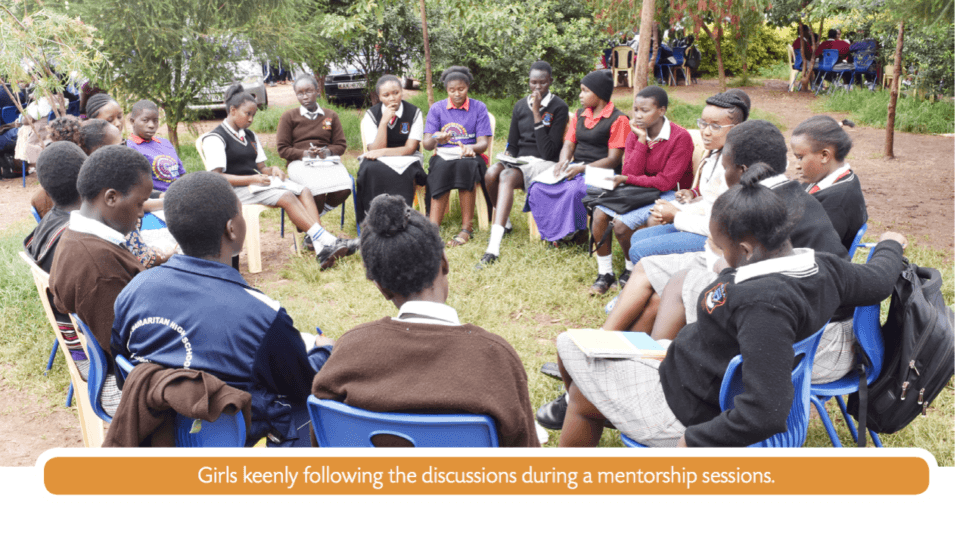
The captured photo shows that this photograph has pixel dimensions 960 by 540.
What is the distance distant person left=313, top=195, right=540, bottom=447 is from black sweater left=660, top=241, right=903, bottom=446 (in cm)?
56

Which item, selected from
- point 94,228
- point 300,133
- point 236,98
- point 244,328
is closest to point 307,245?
point 300,133

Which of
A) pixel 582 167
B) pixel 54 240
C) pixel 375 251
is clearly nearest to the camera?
pixel 375 251

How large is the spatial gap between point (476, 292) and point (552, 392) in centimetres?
139

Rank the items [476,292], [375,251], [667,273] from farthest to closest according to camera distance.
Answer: [476,292] < [667,273] < [375,251]

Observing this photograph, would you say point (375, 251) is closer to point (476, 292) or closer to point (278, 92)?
point (476, 292)

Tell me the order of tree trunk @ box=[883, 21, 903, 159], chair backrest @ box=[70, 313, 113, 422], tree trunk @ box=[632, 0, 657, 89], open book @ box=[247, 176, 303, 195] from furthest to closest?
1. tree trunk @ box=[883, 21, 903, 159]
2. tree trunk @ box=[632, 0, 657, 89]
3. open book @ box=[247, 176, 303, 195]
4. chair backrest @ box=[70, 313, 113, 422]

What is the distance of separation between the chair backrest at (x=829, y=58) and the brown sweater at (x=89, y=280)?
14.3 meters

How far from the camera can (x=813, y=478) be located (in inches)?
74.0

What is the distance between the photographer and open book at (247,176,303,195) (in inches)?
207

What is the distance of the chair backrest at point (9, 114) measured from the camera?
28.9 feet

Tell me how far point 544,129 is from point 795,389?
3816 mm

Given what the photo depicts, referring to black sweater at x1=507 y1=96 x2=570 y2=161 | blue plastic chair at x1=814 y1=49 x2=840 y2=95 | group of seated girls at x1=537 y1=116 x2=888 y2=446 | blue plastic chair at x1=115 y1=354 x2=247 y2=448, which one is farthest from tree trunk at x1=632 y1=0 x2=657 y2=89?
blue plastic chair at x1=814 y1=49 x2=840 y2=95

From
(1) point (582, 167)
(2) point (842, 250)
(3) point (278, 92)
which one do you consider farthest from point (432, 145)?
(3) point (278, 92)
